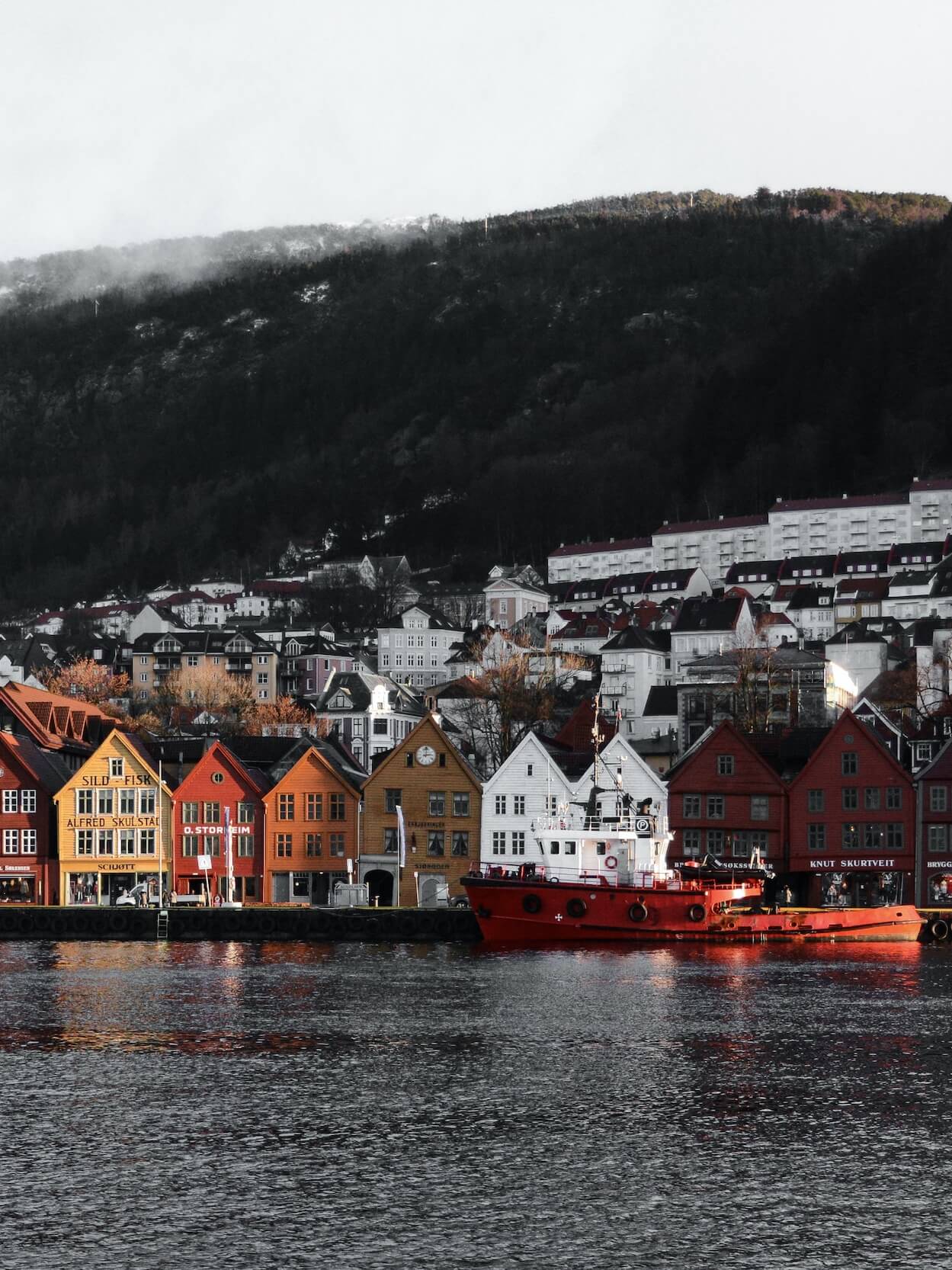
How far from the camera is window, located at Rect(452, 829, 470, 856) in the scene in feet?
339

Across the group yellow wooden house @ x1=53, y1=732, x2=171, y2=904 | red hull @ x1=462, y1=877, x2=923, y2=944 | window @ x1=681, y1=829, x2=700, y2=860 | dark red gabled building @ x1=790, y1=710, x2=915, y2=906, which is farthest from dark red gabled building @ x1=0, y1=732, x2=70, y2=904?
dark red gabled building @ x1=790, y1=710, x2=915, y2=906

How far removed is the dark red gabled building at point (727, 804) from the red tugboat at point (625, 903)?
41.1 feet

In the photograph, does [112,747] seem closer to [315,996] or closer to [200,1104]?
[315,996]

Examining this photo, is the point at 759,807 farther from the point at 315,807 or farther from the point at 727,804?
the point at 315,807

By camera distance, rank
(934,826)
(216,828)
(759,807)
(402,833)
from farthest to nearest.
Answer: (216,828) → (759,807) → (402,833) → (934,826)

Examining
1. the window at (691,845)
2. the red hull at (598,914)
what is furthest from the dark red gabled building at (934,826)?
the red hull at (598,914)

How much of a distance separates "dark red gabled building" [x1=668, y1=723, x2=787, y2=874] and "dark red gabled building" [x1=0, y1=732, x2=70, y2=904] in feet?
114

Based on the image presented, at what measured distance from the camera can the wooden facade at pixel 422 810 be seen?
339 feet

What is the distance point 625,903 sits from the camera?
84.4 m

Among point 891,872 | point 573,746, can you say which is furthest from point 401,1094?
point 573,746

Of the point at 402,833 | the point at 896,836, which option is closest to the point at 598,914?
the point at 402,833

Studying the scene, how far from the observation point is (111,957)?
259ft

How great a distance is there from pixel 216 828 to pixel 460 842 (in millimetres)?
13881

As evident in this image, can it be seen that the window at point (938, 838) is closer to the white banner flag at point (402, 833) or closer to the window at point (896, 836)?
the window at point (896, 836)
